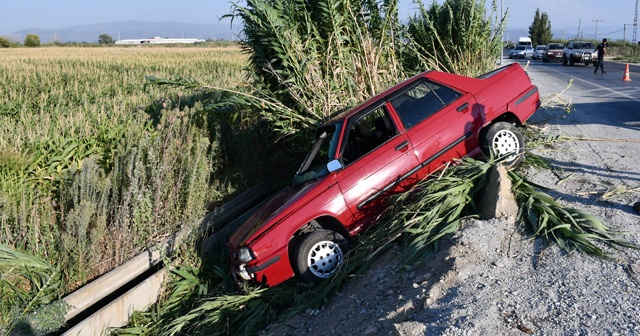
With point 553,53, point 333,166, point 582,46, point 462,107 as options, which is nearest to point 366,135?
point 333,166

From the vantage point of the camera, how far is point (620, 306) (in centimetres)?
427

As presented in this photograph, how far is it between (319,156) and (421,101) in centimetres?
148

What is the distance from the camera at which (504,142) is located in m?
7.36

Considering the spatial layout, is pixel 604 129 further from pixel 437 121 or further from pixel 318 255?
pixel 318 255

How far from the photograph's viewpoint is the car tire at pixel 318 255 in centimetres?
649

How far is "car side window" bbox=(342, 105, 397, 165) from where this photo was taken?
737 cm

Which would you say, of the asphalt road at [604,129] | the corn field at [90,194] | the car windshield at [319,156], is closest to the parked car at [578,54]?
the asphalt road at [604,129]

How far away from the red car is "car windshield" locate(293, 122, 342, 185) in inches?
0.6

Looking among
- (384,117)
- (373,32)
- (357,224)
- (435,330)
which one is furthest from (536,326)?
(373,32)

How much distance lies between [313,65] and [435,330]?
6.01 m

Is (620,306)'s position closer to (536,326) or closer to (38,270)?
(536,326)

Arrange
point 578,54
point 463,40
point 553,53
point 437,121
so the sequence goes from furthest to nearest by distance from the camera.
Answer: point 553,53 → point 578,54 → point 463,40 → point 437,121

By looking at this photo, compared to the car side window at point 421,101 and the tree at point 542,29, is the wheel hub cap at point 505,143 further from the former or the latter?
the tree at point 542,29

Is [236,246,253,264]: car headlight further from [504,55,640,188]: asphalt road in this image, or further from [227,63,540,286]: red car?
[504,55,640,188]: asphalt road
